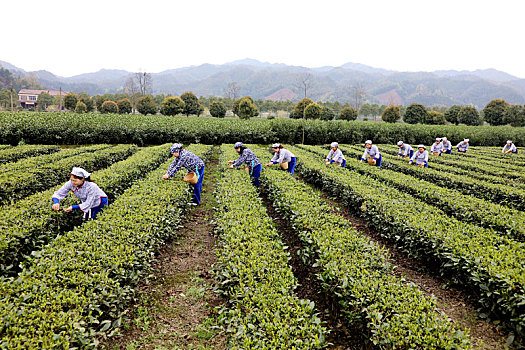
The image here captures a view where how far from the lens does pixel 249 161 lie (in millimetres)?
9750

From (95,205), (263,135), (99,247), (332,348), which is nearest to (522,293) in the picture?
(332,348)

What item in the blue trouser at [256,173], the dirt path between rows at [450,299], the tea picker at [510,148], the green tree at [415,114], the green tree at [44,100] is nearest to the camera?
the dirt path between rows at [450,299]

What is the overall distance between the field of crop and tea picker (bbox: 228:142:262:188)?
169 cm

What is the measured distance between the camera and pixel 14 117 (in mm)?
19609

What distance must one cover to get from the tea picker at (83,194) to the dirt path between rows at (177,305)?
5.56 ft

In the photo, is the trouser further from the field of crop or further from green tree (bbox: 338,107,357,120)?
green tree (bbox: 338,107,357,120)

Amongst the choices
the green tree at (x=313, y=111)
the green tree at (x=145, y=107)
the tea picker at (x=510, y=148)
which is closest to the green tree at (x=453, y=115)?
the green tree at (x=313, y=111)

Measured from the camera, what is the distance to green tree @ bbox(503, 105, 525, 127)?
1488 inches

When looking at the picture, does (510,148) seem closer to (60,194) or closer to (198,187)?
(198,187)

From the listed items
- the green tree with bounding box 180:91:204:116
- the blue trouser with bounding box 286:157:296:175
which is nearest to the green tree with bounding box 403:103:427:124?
the green tree with bounding box 180:91:204:116

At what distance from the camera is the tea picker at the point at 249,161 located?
957cm

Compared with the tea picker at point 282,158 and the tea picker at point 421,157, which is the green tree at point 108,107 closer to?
the tea picker at point 282,158

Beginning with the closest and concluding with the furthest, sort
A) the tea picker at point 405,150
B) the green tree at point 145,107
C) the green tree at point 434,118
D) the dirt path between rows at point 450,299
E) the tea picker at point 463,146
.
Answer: the dirt path between rows at point 450,299, the tea picker at point 405,150, the tea picker at point 463,146, the green tree at point 434,118, the green tree at point 145,107

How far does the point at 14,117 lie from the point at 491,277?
26.4m
